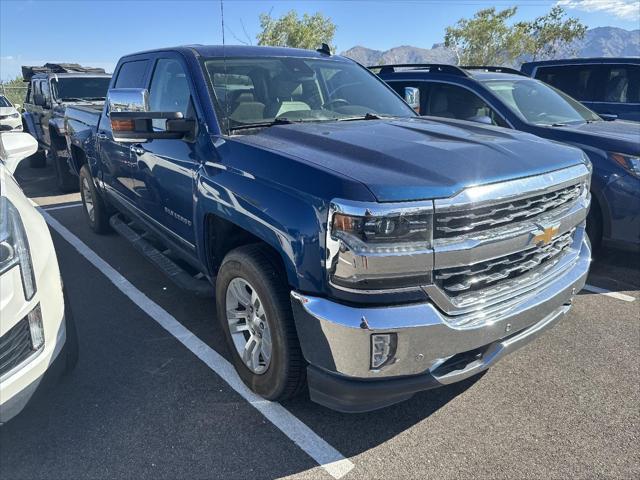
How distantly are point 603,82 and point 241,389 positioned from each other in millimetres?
7610

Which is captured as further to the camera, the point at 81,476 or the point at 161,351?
the point at 161,351

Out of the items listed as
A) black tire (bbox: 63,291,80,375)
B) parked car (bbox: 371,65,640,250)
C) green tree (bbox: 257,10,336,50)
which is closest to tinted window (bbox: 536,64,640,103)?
parked car (bbox: 371,65,640,250)

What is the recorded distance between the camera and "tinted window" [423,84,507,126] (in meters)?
5.46

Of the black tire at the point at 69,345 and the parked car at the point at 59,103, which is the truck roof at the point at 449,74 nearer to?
the black tire at the point at 69,345

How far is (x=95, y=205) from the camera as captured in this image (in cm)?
577

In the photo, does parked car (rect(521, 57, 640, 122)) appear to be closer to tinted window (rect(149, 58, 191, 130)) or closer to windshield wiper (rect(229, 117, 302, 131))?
windshield wiper (rect(229, 117, 302, 131))

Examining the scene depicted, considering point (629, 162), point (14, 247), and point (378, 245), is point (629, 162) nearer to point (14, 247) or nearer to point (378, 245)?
point (378, 245)

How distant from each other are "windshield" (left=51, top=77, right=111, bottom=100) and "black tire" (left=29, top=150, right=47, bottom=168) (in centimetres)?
248

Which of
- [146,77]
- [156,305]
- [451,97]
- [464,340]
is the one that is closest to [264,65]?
[146,77]

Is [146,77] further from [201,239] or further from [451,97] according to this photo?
[451,97]

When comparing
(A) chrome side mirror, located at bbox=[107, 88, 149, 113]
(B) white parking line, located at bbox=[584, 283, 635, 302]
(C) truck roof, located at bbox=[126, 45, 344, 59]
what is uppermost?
(C) truck roof, located at bbox=[126, 45, 344, 59]

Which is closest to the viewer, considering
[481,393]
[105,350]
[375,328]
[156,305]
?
[375,328]

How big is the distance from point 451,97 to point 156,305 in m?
4.14

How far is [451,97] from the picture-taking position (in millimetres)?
5852
